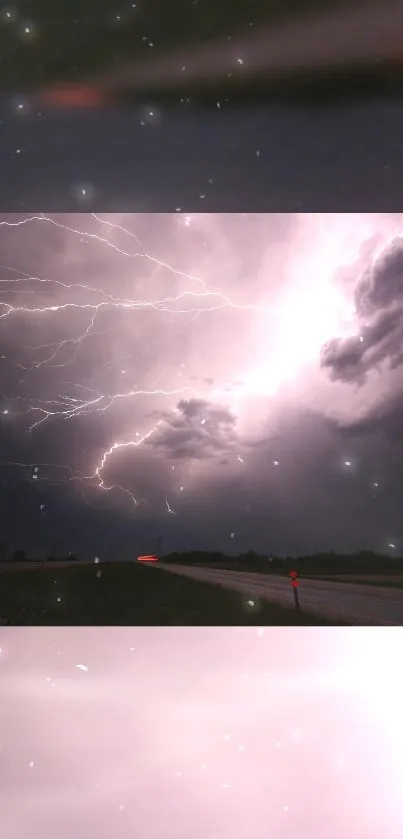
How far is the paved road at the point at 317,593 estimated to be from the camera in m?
2.34

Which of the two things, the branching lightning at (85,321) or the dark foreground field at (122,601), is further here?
the branching lightning at (85,321)

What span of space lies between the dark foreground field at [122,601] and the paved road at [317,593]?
0.04m

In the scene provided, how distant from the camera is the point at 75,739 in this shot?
4.10 feet

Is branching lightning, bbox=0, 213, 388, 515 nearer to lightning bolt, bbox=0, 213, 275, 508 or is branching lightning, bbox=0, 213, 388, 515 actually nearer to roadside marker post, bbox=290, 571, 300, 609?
lightning bolt, bbox=0, 213, 275, 508

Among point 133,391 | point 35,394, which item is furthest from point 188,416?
point 35,394

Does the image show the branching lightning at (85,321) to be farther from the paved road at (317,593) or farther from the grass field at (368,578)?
the grass field at (368,578)

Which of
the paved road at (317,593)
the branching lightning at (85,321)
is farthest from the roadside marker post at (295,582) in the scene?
the branching lightning at (85,321)

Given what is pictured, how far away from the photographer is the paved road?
2340mm

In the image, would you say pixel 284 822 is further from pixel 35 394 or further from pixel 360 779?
pixel 35 394

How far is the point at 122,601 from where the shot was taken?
2363mm

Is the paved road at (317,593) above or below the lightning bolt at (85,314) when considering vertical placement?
below

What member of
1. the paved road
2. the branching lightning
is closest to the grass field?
the paved road

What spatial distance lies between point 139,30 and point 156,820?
1.85 metres

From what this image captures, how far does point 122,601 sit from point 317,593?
2.49 feet
